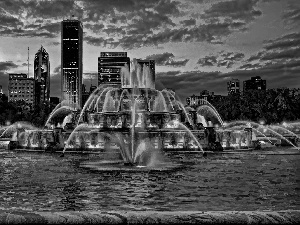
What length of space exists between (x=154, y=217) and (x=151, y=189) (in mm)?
12596

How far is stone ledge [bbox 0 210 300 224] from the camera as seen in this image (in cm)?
401

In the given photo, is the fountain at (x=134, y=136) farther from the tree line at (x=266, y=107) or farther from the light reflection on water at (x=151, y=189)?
the tree line at (x=266, y=107)

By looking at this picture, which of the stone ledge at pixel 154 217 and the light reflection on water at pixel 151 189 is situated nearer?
the stone ledge at pixel 154 217

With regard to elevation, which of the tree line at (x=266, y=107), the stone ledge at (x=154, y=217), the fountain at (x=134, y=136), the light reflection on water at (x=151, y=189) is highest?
the tree line at (x=266, y=107)

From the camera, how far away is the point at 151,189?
16625 mm

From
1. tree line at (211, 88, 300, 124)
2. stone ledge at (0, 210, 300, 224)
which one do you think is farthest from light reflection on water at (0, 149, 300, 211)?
tree line at (211, 88, 300, 124)

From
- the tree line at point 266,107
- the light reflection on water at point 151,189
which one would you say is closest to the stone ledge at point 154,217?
the light reflection on water at point 151,189

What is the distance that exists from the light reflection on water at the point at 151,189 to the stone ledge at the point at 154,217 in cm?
847

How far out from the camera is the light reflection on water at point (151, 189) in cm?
1330

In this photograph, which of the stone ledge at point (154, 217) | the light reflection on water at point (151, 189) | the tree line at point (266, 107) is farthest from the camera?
the tree line at point (266, 107)

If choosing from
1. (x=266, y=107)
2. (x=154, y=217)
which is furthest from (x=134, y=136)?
(x=266, y=107)

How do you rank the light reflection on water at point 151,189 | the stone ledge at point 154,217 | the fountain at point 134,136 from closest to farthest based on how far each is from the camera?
the stone ledge at point 154,217 → the light reflection on water at point 151,189 → the fountain at point 134,136

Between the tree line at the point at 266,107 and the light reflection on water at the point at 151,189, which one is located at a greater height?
the tree line at the point at 266,107

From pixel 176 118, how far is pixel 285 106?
147 feet
